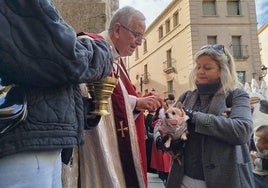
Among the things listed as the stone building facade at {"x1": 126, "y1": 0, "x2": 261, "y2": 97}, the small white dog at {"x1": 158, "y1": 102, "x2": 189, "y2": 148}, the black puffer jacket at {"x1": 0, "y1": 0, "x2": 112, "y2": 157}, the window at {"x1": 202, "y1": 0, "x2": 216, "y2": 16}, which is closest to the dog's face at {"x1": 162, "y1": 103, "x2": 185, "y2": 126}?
the small white dog at {"x1": 158, "y1": 102, "x2": 189, "y2": 148}

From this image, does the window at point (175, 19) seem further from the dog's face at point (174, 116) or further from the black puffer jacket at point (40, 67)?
the black puffer jacket at point (40, 67)

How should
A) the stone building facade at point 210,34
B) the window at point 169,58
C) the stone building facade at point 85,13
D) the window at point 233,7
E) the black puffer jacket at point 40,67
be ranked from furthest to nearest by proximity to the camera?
the window at point 169,58 < the window at point 233,7 < the stone building facade at point 210,34 < the stone building facade at point 85,13 < the black puffer jacket at point 40,67

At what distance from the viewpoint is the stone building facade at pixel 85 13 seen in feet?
8.65

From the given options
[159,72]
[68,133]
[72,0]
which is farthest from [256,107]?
[159,72]

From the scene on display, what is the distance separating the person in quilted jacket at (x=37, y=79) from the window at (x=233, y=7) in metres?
22.4

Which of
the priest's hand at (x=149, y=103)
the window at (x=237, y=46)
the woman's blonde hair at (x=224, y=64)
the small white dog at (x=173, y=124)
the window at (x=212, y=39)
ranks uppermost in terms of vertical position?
the window at (x=212, y=39)

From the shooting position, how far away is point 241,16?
844 inches

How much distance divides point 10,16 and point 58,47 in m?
0.16

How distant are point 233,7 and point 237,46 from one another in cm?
304

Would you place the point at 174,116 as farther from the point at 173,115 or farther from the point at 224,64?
the point at 224,64

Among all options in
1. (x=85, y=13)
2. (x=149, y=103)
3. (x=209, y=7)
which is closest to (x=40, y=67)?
(x=149, y=103)

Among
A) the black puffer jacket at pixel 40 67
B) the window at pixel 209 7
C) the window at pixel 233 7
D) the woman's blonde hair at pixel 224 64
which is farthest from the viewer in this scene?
the window at pixel 233 7

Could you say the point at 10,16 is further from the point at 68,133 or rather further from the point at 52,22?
the point at 68,133

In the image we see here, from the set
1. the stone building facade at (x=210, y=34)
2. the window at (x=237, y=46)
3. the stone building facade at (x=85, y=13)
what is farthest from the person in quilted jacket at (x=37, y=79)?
the window at (x=237, y=46)
